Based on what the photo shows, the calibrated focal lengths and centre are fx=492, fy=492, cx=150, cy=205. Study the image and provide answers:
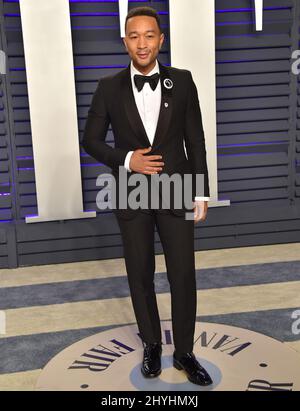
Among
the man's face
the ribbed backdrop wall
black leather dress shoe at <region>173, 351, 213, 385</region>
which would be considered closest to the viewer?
the man's face

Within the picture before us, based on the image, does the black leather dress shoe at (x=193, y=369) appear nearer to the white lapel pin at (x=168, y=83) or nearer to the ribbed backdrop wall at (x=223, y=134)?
the white lapel pin at (x=168, y=83)

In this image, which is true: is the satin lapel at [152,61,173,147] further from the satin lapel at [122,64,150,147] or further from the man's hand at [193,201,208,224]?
the man's hand at [193,201,208,224]

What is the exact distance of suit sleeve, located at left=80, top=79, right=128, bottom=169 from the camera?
2.29 m

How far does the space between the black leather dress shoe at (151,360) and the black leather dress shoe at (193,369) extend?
102mm

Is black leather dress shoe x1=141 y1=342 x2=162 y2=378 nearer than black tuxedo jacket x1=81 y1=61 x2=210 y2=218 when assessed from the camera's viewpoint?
No

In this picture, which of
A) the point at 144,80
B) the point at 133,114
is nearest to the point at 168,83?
the point at 144,80

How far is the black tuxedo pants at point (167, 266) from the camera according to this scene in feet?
7.73

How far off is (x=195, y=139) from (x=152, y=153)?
25 centimetres

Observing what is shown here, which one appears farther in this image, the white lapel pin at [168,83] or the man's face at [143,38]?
the white lapel pin at [168,83]

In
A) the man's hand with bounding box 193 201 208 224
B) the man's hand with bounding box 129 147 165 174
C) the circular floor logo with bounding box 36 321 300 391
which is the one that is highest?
the man's hand with bounding box 129 147 165 174

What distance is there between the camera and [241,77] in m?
4.51

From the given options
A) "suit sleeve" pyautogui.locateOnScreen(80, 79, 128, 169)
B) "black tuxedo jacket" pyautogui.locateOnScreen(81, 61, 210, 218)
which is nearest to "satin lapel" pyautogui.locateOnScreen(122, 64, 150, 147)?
"black tuxedo jacket" pyautogui.locateOnScreen(81, 61, 210, 218)

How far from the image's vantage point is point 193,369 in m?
2.39

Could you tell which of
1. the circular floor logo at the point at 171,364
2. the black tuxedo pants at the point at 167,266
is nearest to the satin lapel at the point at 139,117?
the black tuxedo pants at the point at 167,266
